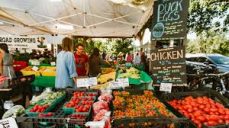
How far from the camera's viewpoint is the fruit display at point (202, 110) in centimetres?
421

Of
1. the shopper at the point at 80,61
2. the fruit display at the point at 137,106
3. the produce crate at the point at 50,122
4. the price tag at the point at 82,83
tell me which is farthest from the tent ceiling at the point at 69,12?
the produce crate at the point at 50,122

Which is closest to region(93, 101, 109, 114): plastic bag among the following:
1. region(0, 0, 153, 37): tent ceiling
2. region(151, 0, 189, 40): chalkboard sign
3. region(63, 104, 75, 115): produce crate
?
region(63, 104, 75, 115): produce crate

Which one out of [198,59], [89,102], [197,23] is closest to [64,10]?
[89,102]

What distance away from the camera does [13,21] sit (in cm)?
1170

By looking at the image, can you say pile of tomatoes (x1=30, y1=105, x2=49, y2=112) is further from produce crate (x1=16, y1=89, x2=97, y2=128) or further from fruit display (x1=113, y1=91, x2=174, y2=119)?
fruit display (x1=113, y1=91, x2=174, y2=119)

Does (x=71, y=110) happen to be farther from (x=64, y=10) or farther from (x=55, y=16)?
(x=55, y=16)

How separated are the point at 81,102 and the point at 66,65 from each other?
199cm

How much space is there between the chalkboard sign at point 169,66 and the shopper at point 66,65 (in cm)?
166

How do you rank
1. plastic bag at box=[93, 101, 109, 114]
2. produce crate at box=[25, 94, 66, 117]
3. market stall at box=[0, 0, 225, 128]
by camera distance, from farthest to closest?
plastic bag at box=[93, 101, 109, 114], produce crate at box=[25, 94, 66, 117], market stall at box=[0, 0, 225, 128]

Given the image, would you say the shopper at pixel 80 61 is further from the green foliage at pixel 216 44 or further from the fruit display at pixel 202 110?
the green foliage at pixel 216 44

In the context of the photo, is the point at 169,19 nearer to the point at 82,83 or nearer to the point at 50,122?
the point at 82,83

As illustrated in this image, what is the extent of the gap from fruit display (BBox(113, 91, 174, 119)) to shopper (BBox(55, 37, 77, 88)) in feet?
4.74

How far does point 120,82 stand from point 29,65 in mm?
7672

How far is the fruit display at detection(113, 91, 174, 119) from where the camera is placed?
4043mm
